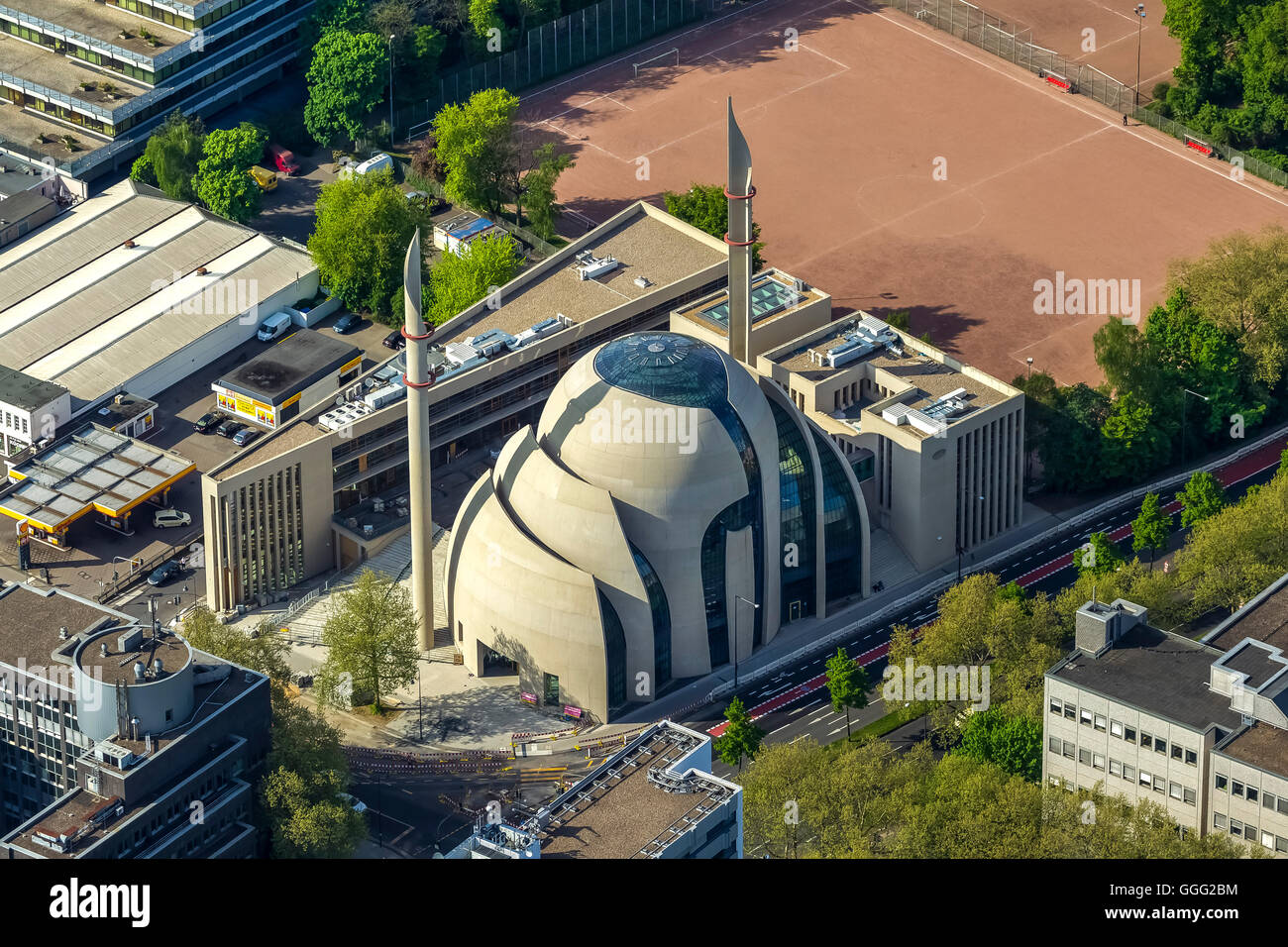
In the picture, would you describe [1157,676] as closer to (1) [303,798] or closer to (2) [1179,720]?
(2) [1179,720]

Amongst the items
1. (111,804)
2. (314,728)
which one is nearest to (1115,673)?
(314,728)

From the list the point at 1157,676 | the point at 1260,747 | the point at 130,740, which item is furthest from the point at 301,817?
the point at 1260,747

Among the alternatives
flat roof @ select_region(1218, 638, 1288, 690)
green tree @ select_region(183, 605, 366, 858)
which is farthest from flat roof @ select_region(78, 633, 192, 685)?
flat roof @ select_region(1218, 638, 1288, 690)

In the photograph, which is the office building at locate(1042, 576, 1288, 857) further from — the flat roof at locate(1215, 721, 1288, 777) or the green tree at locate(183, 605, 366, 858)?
the green tree at locate(183, 605, 366, 858)

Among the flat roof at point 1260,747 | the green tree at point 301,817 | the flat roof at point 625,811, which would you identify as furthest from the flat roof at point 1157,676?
the green tree at point 301,817

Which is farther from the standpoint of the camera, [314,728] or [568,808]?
[314,728]
